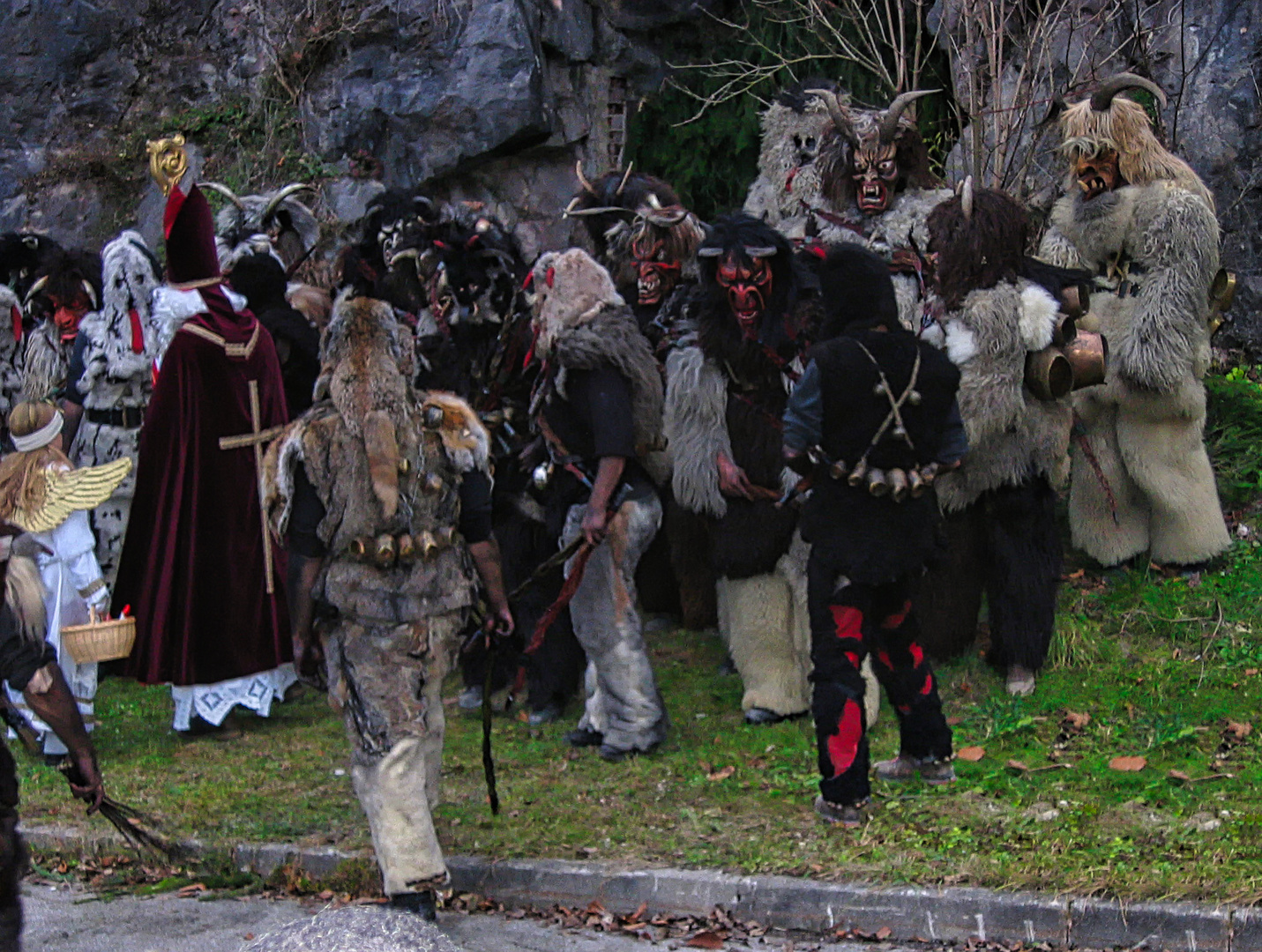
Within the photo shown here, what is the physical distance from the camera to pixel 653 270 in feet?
26.3

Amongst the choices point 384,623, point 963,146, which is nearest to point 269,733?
point 384,623

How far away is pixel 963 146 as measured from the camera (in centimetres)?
1019

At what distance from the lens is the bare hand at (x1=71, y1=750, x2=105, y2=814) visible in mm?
4848

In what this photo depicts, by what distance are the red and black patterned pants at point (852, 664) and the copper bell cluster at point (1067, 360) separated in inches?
64.7

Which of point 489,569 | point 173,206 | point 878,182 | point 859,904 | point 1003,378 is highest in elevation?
point 878,182

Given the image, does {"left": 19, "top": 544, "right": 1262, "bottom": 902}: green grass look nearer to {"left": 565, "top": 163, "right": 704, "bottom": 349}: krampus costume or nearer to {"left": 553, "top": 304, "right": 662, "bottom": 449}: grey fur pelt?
{"left": 553, "top": 304, "right": 662, "bottom": 449}: grey fur pelt

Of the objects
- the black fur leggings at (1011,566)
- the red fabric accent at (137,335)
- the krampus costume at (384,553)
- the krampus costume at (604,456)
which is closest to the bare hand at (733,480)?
the krampus costume at (604,456)

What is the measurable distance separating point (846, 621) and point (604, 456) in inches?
49.5

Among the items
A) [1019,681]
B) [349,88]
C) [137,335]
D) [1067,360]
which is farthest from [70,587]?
[349,88]

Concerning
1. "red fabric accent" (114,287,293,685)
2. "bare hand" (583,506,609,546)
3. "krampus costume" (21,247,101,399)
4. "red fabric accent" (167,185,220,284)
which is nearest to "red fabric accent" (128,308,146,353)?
"red fabric accent" (114,287,293,685)

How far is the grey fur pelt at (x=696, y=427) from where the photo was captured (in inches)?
286

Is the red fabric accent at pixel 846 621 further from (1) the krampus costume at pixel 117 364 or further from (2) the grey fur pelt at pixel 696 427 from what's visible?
(1) the krampus costume at pixel 117 364

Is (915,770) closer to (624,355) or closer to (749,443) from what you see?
(749,443)

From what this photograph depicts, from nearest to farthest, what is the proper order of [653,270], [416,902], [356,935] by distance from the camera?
[356,935] < [416,902] < [653,270]
